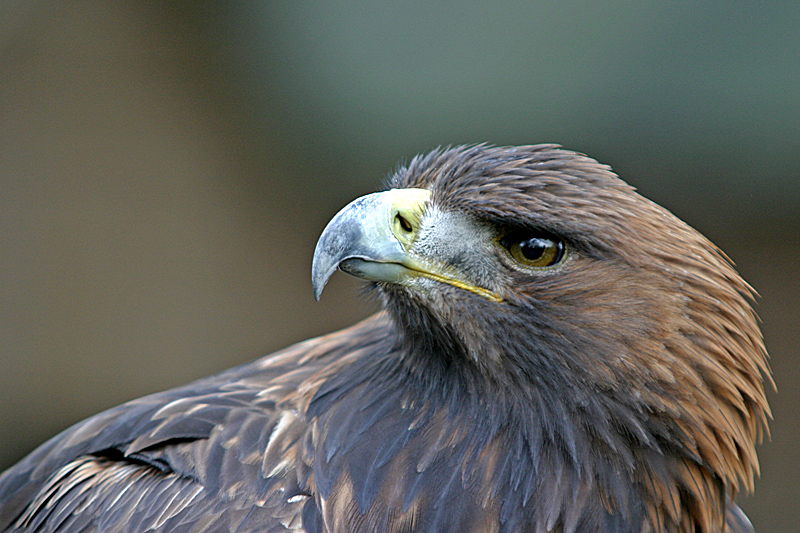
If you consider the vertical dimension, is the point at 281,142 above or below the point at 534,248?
above

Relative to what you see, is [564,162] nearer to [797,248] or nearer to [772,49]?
[772,49]

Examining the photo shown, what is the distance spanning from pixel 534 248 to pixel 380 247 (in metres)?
0.38

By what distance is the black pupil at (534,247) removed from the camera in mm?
1861

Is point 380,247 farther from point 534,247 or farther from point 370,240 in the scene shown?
point 534,247

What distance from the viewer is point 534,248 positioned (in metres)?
1.87

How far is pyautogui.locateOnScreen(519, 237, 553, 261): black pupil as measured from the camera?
6.11ft

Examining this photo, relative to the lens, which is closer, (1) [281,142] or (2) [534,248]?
(2) [534,248]

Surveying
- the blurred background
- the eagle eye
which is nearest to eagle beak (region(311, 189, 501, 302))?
the eagle eye

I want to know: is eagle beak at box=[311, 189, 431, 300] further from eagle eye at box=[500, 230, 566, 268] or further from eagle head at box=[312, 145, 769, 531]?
eagle eye at box=[500, 230, 566, 268]

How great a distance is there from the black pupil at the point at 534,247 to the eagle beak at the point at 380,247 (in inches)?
5.2

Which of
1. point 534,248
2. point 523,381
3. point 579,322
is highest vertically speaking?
point 534,248

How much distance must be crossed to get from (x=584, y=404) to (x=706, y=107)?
384 centimetres

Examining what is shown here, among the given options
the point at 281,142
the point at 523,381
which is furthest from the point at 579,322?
the point at 281,142

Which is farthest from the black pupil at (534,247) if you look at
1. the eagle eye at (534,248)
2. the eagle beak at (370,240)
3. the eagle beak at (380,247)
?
the eagle beak at (370,240)
